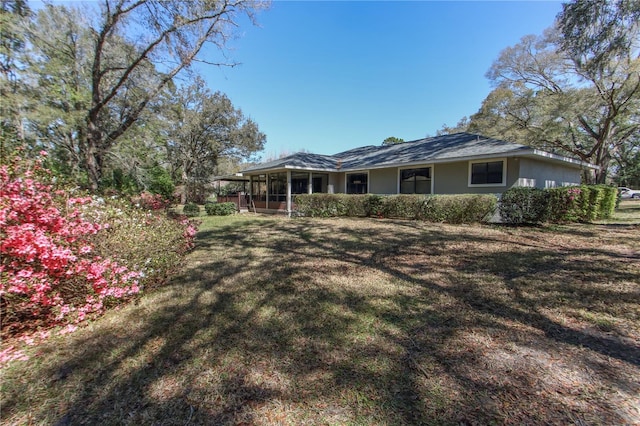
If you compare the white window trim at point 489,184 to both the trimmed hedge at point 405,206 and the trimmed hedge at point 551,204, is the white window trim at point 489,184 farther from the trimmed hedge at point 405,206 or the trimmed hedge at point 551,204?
the trimmed hedge at point 405,206

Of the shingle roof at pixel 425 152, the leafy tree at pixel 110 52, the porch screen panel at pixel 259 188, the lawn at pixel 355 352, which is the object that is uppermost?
the leafy tree at pixel 110 52

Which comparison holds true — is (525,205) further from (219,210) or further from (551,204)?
(219,210)

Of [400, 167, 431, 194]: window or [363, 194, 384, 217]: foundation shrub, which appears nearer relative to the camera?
[363, 194, 384, 217]: foundation shrub

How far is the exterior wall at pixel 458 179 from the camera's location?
1074 centimetres

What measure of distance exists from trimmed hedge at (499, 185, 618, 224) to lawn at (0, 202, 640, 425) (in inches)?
172

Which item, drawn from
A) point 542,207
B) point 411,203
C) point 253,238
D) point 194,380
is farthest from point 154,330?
point 542,207

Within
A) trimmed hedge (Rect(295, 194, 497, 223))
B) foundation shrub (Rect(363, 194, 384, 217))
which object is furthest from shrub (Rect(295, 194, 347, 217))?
foundation shrub (Rect(363, 194, 384, 217))

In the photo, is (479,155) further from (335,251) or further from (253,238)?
(253,238)

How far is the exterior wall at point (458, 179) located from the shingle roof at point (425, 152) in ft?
1.98

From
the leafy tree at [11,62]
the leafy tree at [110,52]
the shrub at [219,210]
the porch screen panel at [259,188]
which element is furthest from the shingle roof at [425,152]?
the leafy tree at [11,62]

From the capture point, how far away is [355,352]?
2572 mm

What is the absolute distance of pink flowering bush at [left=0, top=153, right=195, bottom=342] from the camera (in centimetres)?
285

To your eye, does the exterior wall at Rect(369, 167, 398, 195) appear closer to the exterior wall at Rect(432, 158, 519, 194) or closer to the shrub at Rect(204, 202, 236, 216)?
the exterior wall at Rect(432, 158, 519, 194)

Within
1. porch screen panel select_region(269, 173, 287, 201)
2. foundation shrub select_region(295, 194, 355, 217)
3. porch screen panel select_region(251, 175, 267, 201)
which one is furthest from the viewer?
porch screen panel select_region(251, 175, 267, 201)
